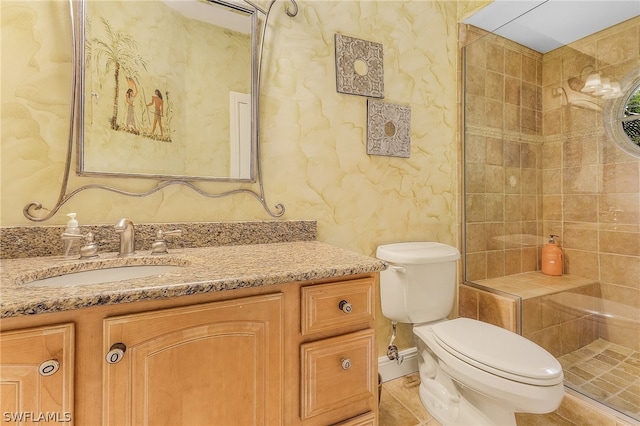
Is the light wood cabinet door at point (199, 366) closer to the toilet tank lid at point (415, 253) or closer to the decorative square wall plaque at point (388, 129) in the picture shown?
the toilet tank lid at point (415, 253)

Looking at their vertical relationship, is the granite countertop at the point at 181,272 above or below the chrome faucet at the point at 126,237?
Result: below

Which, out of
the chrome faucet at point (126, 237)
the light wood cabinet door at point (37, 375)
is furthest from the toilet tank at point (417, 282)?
the light wood cabinet door at point (37, 375)

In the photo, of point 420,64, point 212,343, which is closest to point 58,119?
point 212,343

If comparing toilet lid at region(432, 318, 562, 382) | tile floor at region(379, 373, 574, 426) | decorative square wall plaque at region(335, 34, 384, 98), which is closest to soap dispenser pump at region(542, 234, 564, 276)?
tile floor at region(379, 373, 574, 426)

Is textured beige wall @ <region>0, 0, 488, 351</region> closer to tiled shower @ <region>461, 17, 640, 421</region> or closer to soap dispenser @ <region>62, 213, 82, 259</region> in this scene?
soap dispenser @ <region>62, 213, 82, 259</region>

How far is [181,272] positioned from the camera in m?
0.78

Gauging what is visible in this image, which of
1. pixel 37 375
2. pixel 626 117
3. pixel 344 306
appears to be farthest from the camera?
pixel 626 117

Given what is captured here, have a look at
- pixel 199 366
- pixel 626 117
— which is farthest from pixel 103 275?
pixel 626 117

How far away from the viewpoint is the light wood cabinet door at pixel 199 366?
633 mm

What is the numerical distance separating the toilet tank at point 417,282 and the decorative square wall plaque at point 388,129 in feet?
1.75

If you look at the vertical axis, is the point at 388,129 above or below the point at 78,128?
above

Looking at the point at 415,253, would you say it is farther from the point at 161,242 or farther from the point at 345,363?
the point at 161,242

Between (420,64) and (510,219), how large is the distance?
121 centimetres

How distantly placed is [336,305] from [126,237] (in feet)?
2.46
